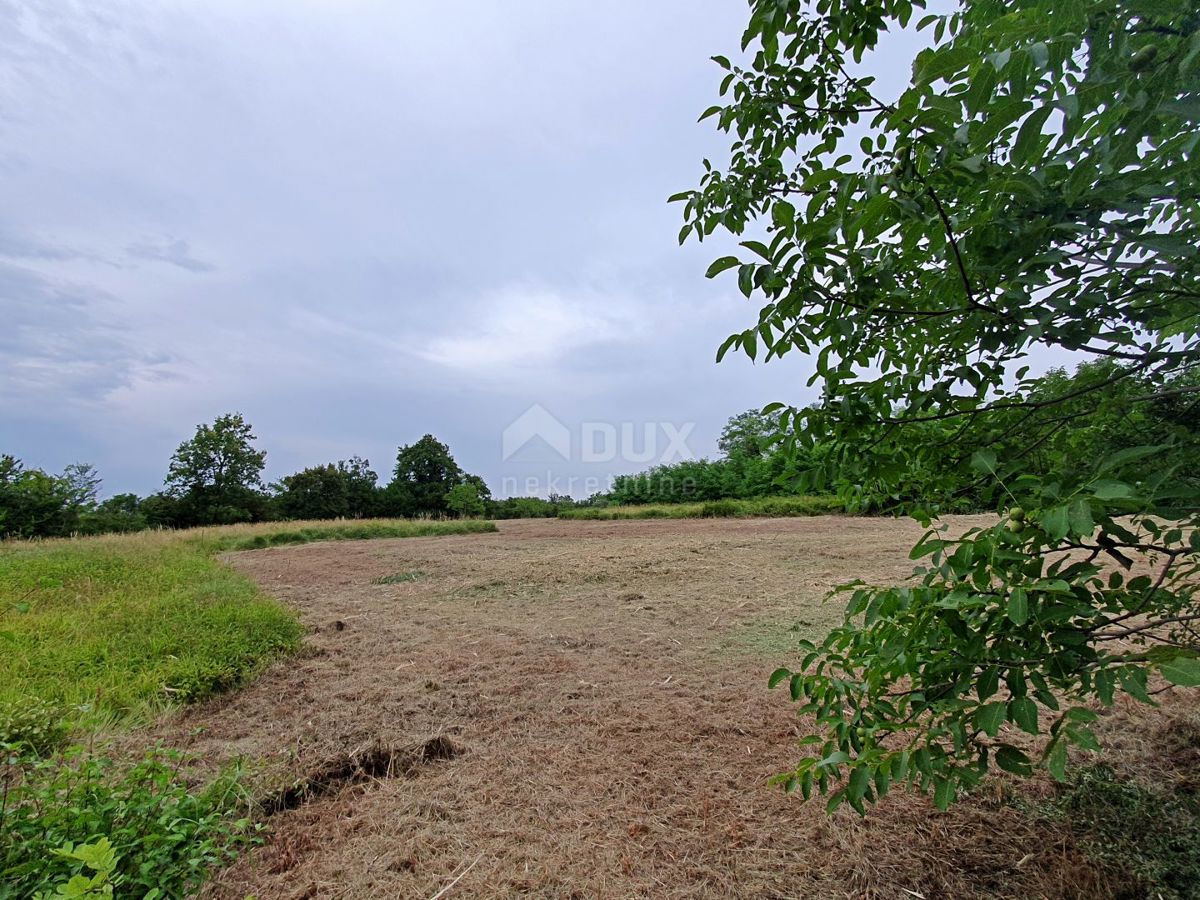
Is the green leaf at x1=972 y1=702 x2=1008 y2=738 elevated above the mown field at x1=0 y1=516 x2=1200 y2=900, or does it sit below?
above

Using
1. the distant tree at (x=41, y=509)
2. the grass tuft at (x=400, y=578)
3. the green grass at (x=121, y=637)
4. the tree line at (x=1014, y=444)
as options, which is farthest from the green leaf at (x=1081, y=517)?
the distant tree at (x=41, y=509)

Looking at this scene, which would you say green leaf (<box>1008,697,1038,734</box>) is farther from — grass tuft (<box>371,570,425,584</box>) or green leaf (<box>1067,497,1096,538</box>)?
grass tuft (<box>371,570,425,584</box>)

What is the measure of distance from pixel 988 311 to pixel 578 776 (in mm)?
2221

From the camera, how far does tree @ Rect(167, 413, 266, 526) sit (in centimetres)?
2881

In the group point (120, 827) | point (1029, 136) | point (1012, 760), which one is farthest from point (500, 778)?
point (1029, 136)

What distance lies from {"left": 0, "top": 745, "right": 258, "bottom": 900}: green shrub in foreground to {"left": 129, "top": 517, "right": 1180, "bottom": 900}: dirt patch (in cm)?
13

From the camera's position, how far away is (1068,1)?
2.26 feet

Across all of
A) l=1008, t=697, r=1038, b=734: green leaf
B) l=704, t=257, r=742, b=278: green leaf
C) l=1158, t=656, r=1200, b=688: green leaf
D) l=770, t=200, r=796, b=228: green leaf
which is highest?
l=770, t=200, r=796, b=228: green leaf

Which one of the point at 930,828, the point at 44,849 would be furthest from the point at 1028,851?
the point at 44,849

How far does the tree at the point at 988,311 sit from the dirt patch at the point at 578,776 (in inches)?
30.6

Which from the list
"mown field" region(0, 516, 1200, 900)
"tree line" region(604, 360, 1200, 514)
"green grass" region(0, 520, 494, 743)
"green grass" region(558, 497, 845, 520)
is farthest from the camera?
"green grass" region(558, 497, 845, 520)

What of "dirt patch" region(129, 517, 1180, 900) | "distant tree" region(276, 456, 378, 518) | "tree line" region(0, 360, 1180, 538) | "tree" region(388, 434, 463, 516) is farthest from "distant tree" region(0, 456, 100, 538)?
"dirt patch" region(129, 517, 1180, 900)

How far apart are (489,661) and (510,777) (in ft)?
4.98

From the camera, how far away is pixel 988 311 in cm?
96
